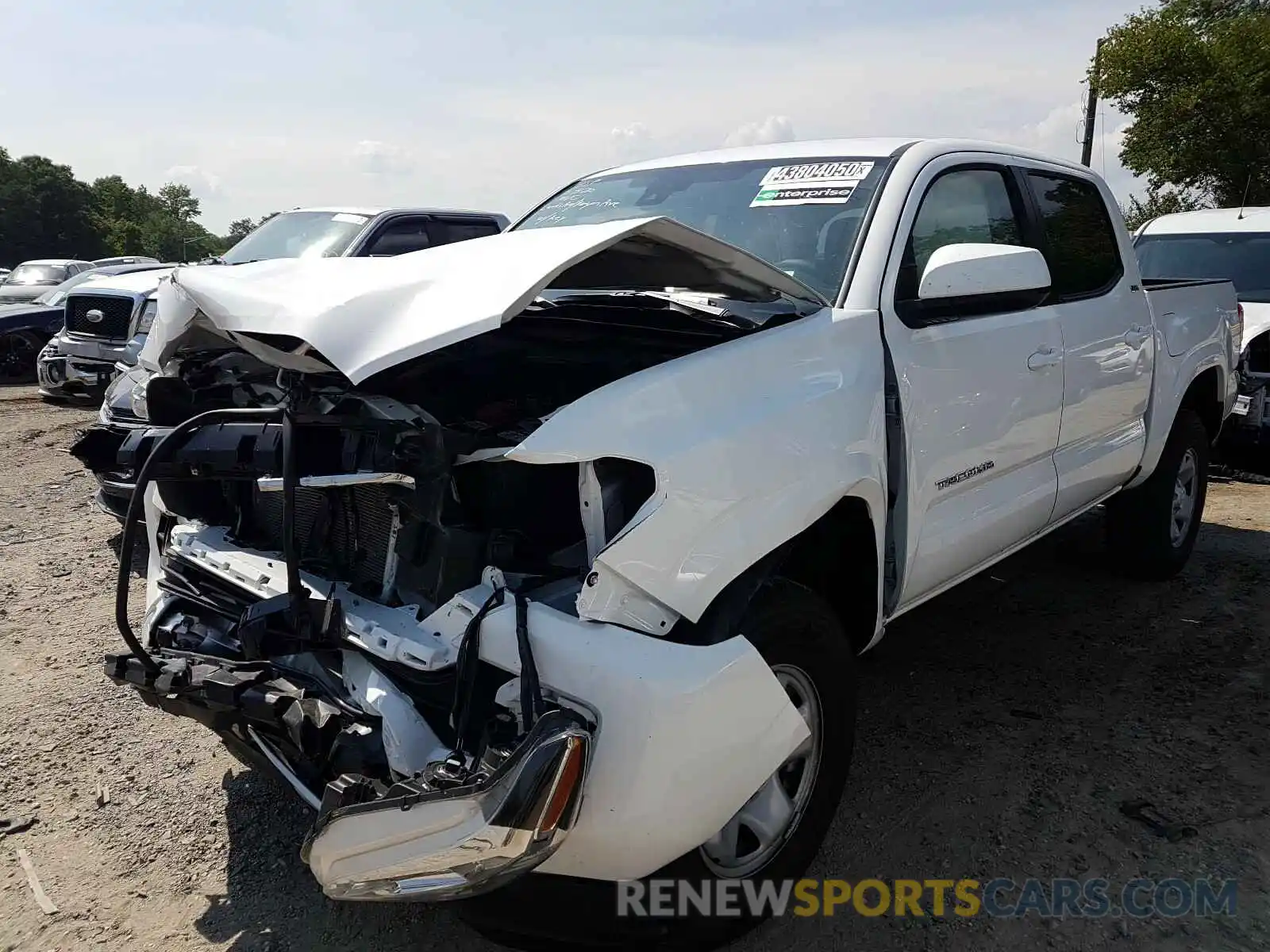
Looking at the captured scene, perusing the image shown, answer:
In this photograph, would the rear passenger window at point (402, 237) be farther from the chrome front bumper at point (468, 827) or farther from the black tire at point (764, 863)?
the chrome front bumper at point (468, 827)

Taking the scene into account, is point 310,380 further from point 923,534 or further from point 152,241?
point 152,241

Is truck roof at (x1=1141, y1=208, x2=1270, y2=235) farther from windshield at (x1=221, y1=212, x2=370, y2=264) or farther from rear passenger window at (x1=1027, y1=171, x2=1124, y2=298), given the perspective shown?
windshield at (x1=221, y1=212, x2=370, y2=264)

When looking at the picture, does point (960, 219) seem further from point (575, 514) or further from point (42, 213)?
point (42, 213)

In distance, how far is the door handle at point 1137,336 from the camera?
160 inches

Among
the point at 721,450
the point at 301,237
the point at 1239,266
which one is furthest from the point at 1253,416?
the point at 301,237

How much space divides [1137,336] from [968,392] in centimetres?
161

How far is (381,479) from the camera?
217 cm

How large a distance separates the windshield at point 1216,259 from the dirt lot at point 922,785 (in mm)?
4102

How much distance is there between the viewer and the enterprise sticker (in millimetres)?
3096

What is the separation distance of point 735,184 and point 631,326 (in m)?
1.12

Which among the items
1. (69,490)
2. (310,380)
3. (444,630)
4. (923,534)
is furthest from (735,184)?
(69,490)

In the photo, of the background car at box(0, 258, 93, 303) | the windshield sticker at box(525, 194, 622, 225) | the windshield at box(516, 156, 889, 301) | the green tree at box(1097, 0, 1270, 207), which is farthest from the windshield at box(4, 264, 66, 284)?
the green tree at box(1097, 0, 1270, 207)

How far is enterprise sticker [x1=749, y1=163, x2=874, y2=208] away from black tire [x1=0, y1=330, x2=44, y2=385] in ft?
41.0

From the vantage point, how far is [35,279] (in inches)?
635
